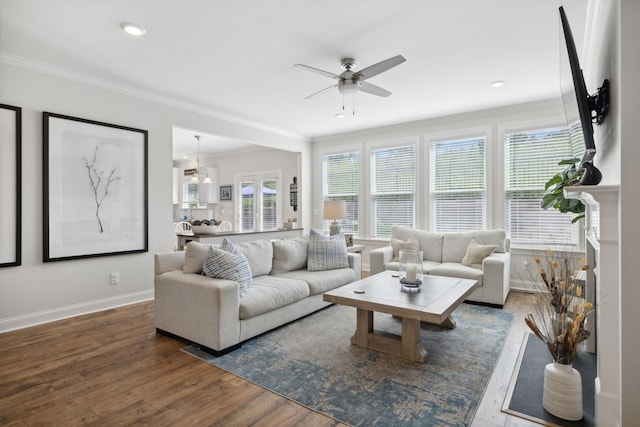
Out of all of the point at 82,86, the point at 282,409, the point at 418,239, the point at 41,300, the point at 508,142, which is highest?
the point at 82,86

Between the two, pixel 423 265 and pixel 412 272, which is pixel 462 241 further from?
pixel 412 272

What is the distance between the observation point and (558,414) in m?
1.86

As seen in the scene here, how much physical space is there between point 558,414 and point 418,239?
3.35 metres

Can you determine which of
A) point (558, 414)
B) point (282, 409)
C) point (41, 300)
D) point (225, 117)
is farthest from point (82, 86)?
point (558, 414)

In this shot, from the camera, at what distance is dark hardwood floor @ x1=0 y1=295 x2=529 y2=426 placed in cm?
189

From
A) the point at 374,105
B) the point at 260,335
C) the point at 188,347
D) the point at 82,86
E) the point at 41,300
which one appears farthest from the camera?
the point at 374,105

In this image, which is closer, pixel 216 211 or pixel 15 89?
pixel 15 89

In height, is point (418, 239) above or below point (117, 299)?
above

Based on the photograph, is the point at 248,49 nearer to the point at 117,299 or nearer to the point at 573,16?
the point at 573,16

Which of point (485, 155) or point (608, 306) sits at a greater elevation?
point (485, 155)

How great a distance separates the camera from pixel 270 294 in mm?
3076

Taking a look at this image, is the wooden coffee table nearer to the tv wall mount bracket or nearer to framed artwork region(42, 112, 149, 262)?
the tv wall mount bracket

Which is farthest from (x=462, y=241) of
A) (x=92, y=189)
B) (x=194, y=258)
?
(x=92, y=189)

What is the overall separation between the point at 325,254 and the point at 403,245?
1433 mm
